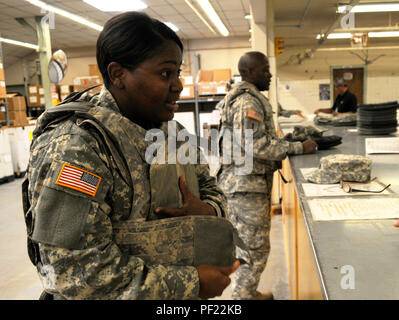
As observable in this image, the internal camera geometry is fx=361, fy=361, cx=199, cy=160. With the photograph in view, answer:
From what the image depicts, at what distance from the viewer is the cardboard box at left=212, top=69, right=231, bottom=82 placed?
26.6 feet

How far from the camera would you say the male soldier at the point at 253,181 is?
254cm

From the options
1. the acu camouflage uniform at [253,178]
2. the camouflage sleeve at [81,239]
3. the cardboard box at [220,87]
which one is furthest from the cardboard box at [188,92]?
the camouflage sleeve at [81,239]

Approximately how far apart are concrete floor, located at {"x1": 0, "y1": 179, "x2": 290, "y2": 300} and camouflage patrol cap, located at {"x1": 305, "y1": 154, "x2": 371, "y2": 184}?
1.42 meters

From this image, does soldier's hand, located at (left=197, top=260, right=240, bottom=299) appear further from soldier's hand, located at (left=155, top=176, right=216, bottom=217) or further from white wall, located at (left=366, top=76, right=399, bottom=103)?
white wall, located at (left=366, top=76, right=399, bottom=103)

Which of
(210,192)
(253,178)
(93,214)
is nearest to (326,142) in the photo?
(253,178)

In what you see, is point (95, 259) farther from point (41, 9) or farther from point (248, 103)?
point (41, 9)

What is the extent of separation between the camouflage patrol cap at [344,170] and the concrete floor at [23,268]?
1.42 meters

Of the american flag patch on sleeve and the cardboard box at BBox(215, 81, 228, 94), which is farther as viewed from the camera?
the cardboard box at BBox(215, 81, 228, 94)

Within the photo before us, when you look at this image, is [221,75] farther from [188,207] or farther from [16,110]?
[188,207]

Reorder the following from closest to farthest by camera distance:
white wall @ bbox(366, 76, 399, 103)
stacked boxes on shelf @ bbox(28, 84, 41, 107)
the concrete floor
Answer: the concrete floor < stacked boxes on shelf @ bbox(28, 84, 41, 107) < white wall @ bbox(366, 76, 399, 103)

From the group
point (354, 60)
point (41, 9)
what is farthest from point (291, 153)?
point (354, 60)

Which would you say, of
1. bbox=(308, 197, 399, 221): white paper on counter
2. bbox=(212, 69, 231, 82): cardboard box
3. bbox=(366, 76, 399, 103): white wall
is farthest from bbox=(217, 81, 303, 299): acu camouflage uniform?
bbox=(366, 76, 399, 103): white wall

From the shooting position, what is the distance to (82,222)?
0.80 meters
